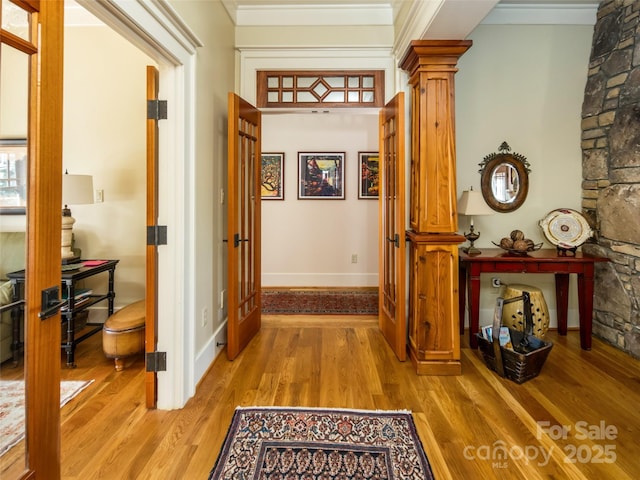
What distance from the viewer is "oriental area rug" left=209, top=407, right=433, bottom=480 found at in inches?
60.8

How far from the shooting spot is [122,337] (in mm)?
2443

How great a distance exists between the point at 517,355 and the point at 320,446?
150 centimetres

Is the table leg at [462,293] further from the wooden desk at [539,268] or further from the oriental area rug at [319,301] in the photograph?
the oriental area rug at [319,301]

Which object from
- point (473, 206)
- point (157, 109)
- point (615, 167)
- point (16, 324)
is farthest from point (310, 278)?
point (16, 324)

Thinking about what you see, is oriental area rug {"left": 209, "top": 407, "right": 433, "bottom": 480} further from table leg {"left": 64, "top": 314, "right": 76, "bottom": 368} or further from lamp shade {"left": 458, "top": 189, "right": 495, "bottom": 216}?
lamp shade {"left": 458, "top": 189, "right": 495, "bottom": 216}

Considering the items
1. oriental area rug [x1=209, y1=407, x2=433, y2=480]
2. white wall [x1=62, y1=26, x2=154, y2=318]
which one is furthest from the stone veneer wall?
white wall [x1=62, y1=26, x2=154, y2=318]

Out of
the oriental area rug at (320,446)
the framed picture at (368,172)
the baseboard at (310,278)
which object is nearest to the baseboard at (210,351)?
the oriental area rug at (320,446)

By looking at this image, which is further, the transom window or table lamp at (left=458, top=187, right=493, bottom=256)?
the transom window

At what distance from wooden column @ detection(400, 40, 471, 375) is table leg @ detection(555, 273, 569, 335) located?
1394 mm

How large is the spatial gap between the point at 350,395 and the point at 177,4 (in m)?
2.57

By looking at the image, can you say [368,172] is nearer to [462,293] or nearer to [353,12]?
[353,12]

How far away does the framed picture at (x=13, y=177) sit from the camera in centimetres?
102

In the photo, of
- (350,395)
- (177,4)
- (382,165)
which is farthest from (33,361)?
(382,165)

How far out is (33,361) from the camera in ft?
3.51
